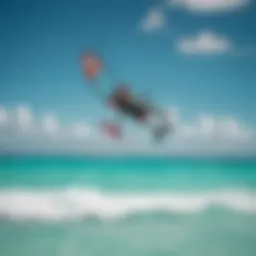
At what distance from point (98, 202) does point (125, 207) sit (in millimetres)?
76

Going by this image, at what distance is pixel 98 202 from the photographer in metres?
1.27

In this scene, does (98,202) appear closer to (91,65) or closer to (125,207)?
(125,207)

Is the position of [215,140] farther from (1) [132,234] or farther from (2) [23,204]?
(2) [23,204]

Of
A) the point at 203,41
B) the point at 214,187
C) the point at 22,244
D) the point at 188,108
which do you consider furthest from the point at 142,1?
the point at 22,244

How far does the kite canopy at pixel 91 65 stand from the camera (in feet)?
4.17

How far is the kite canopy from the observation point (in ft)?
4.17

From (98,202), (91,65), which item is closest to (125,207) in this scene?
(98,202)

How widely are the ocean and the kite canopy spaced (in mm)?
235

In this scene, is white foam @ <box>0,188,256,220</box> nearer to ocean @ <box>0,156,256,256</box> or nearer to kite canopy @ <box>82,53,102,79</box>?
ocean @ <box>0,156,256,256</box>

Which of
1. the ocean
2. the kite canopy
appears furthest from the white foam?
the kite canopy

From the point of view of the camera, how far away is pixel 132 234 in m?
1.27

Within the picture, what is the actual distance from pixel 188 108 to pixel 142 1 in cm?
32

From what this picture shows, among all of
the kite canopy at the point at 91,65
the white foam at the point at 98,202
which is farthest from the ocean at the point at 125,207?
the kite canopy at the point at 91,65

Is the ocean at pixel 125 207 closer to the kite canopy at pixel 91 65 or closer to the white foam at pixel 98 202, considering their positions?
the white foam at pixel 98 202
